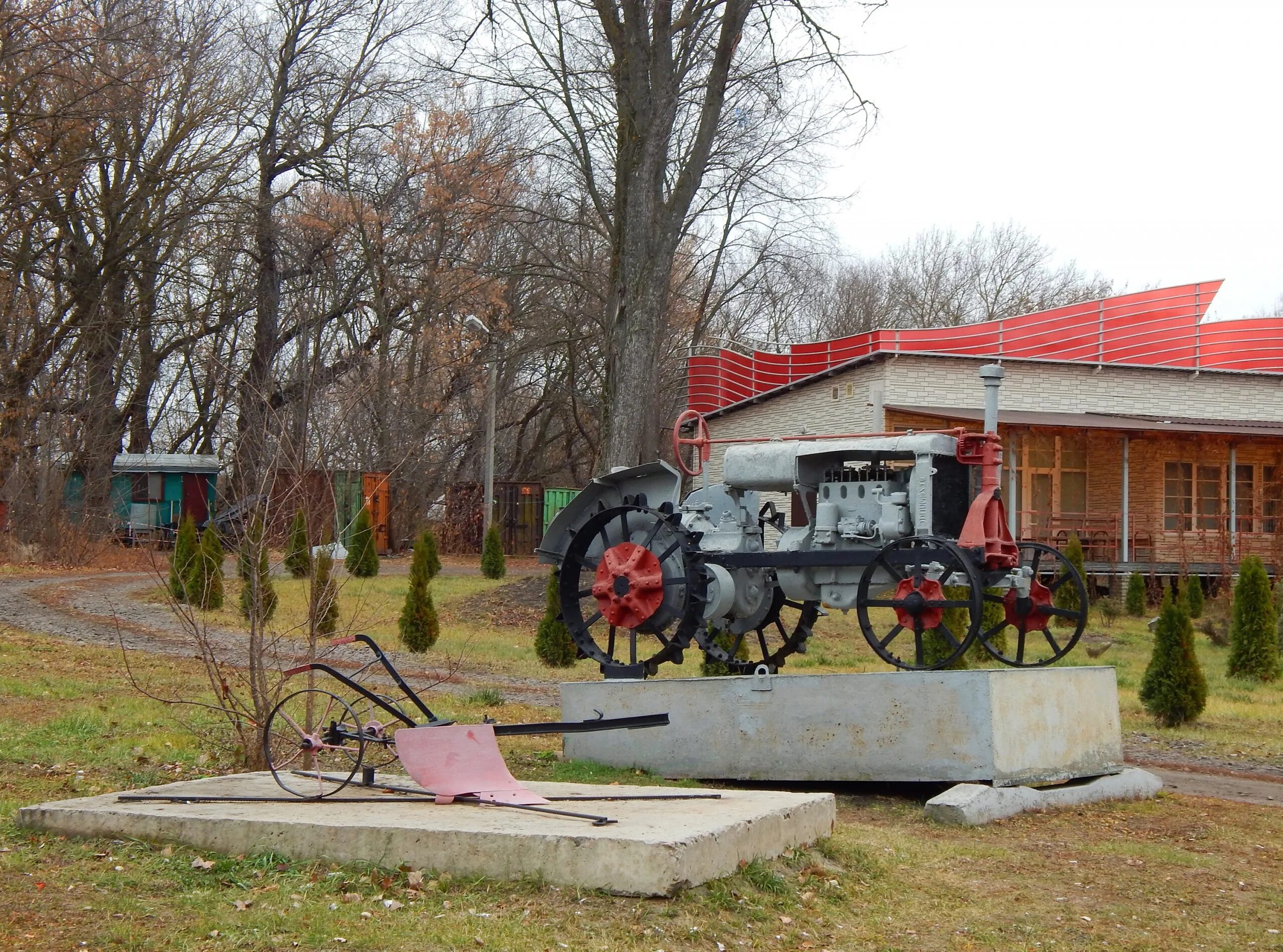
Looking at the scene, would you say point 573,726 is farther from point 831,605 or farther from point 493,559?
point 493,559

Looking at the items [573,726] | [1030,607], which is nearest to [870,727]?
[1030,607]

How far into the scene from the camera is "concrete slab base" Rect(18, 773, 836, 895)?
5516 millimetres

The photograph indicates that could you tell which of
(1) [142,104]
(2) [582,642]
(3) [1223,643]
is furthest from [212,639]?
(1) [142,104]

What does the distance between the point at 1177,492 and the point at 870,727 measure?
24.0m

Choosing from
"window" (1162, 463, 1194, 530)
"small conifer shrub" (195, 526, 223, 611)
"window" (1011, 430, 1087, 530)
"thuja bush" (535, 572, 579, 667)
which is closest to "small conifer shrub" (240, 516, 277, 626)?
"small conifer shrub" (195, 526, 223, 611)

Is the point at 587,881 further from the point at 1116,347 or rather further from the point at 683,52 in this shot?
the point at 1116,347

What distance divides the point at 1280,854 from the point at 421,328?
32168 millimetres

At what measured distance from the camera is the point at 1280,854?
7.74 m

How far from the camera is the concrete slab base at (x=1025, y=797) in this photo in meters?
8.05

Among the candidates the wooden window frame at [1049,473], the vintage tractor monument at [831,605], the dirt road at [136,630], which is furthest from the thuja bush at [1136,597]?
the vintage tractor monument at [831,605]

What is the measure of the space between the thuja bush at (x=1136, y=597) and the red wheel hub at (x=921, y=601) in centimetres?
1591

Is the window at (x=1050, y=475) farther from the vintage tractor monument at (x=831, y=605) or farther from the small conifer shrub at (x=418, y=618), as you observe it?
the vintage tractor monument at (x=831, y=605)

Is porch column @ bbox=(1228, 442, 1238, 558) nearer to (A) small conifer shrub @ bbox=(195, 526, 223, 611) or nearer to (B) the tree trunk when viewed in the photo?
(A) small conifer shrub @ bbox=(195, 526, 223, 611)

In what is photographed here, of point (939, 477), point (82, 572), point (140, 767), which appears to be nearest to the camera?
point (140, 767)
